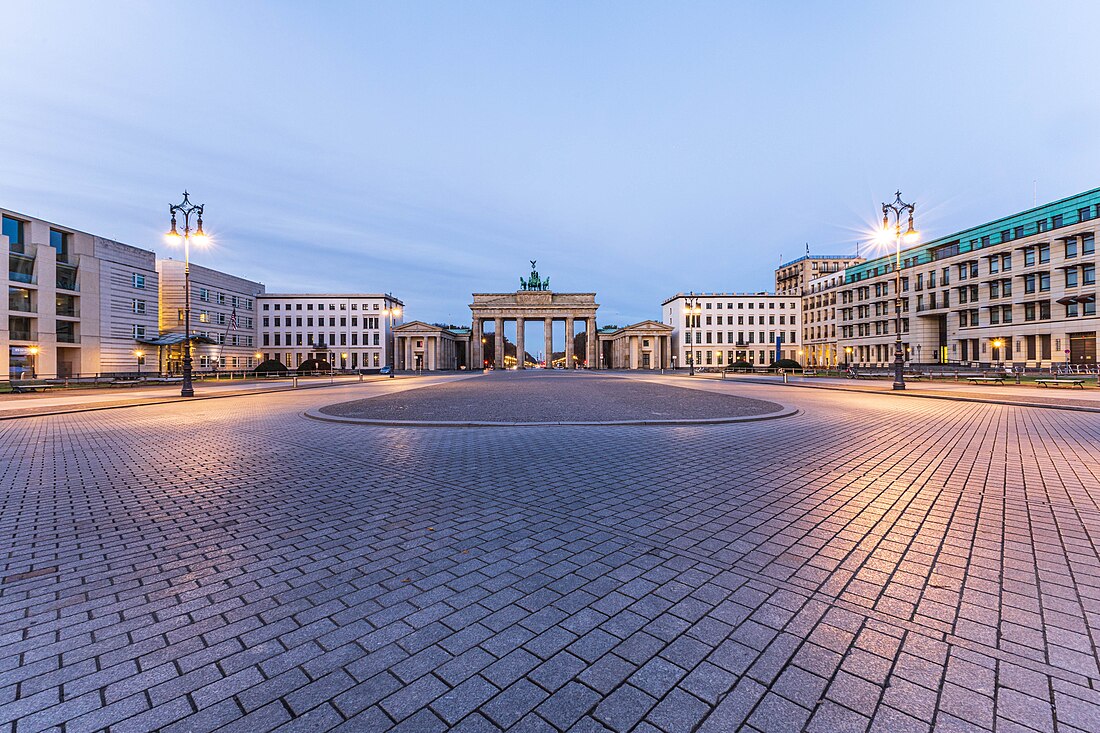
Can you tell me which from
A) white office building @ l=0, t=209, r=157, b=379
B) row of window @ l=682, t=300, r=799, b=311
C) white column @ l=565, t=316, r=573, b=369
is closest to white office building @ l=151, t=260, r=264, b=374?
white office building @ l=0, t=209, r=157, b=379

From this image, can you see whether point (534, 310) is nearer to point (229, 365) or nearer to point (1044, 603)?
point (229, 365)

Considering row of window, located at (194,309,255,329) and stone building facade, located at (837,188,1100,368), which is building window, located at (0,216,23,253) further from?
stone building facade, located at (837,188,1100,368)

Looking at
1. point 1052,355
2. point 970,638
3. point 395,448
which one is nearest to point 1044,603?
point 970,638

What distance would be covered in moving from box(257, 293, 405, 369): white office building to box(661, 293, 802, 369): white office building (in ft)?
220

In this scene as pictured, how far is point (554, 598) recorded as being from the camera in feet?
11.6

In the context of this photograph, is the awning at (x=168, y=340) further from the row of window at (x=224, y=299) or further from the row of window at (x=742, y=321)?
the row of window at (x=742, y=321)

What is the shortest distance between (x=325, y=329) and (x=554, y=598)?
4214 inches

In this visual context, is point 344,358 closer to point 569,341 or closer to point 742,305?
point 569,341

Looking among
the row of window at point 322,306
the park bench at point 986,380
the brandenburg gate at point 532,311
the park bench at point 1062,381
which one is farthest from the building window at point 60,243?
the park bench at point 1062,381

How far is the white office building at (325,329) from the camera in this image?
96.8 meters

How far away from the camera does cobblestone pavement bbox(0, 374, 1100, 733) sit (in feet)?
7.82

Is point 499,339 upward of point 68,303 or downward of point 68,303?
downward

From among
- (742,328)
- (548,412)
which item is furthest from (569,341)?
(548,412)

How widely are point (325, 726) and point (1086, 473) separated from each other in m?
10.5
